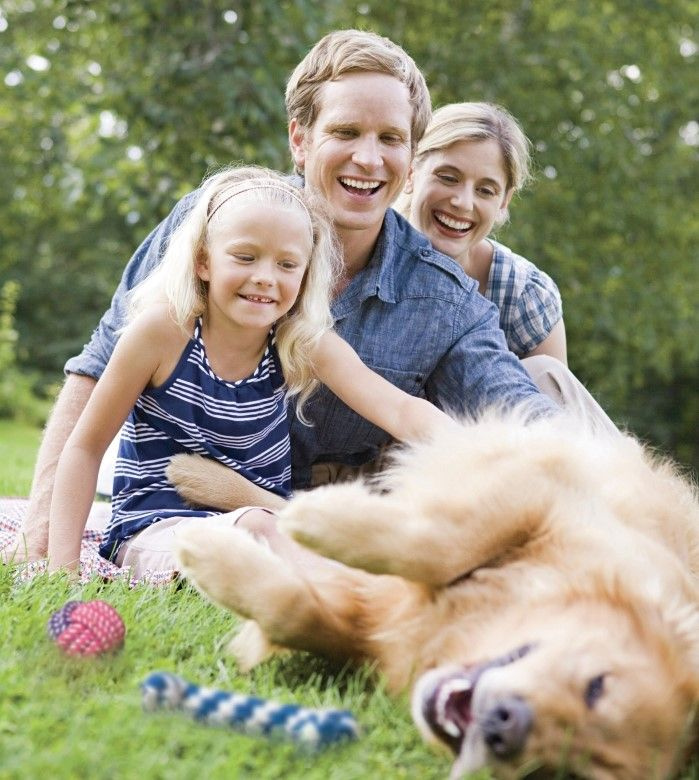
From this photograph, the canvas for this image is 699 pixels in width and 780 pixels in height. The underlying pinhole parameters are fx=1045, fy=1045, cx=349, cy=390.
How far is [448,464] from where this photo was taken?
7.02 feet

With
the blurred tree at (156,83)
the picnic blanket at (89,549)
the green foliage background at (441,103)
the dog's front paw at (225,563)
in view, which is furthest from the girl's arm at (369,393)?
the green foliage background at (441,103)

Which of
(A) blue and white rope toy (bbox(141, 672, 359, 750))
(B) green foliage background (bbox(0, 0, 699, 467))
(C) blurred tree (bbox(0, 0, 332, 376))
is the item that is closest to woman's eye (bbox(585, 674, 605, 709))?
(A) blue and white rope toy (bbox(141, 672, 359, 750))

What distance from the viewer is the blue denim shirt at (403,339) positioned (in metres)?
3.21

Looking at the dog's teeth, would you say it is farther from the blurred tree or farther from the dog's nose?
the blurred tree

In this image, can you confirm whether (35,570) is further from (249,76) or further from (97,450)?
(249,76)

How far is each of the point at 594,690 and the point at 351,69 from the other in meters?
2.23

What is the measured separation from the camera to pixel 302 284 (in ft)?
9.68

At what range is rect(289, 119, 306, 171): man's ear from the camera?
3.42 m

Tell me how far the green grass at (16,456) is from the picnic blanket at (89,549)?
648 mm

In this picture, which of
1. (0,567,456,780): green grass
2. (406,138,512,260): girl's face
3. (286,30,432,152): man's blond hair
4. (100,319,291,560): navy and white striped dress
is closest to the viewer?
(0,567,456,780): green grass

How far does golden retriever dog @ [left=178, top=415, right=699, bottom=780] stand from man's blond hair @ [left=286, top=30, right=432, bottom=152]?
1525mm

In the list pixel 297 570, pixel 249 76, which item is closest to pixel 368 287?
pixel 297 570

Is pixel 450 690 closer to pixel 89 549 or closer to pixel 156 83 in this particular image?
pixel 89 549

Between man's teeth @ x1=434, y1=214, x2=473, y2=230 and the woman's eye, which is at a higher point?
man's teeth @ x1=434, y1=214, x2=473, y2=230
